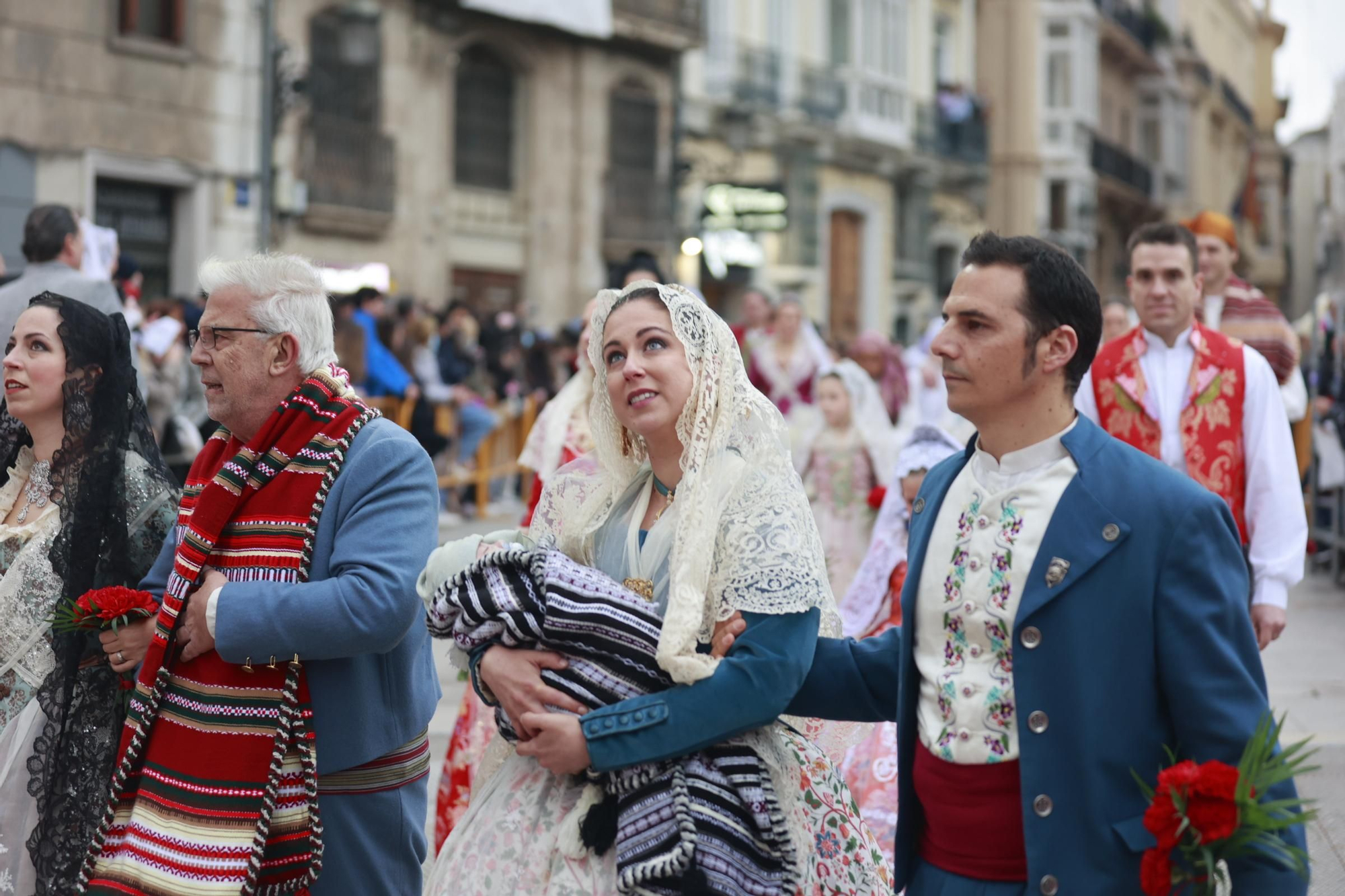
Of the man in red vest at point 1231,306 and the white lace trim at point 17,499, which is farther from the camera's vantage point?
the man in red vest at point 1231,306

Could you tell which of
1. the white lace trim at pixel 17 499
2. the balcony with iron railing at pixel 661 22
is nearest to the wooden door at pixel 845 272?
the balcony with iron railing at pixel 661 22

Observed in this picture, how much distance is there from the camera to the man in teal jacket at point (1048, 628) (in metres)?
2.69

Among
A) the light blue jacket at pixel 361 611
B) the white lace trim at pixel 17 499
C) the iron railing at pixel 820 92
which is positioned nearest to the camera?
the light blue jacket at pixel 361 611

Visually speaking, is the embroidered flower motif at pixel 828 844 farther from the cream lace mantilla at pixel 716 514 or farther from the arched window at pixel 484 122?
the arched window at pixel 484 122

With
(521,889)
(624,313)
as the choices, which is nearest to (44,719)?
(521,889)

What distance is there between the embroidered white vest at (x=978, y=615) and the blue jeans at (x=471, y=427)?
13.3 meters

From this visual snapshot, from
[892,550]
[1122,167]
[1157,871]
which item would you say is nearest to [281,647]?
[1157,871]

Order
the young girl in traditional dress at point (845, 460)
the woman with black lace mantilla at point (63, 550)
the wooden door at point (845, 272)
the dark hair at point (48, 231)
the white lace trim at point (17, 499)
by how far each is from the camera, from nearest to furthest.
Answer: the woman with black lace mantilla at point (63, 550), the white lace trim at point (17, 499), the dark hair at point (48, 231), the young girl in traditional dress at point (845, 460), the wooden door at point (845, 272)

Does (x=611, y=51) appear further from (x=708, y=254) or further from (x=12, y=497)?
(x=12, y=497)

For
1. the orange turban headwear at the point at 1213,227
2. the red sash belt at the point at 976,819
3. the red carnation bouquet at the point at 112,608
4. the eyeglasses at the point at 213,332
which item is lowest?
the red sash belt at the point at 976,819

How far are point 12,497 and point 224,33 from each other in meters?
14.8

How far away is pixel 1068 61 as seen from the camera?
136 ft

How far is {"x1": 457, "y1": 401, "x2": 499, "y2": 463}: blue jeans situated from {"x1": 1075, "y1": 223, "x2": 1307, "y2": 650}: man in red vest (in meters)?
11.0

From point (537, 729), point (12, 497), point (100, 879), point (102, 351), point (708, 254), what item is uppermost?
point (708, 254)
